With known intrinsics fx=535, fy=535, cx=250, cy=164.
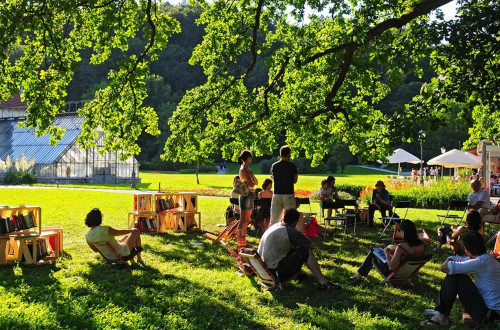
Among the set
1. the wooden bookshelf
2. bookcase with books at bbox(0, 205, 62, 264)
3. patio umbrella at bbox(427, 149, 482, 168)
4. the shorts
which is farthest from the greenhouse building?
bookcase with books at bbox(0, 205, 62, 264)

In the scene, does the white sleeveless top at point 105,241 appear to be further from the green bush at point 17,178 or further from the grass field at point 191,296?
the green bush at point 17,178

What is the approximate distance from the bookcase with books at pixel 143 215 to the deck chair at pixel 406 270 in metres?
6.98

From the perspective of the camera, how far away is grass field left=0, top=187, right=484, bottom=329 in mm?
5832

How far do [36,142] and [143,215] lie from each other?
108 ft

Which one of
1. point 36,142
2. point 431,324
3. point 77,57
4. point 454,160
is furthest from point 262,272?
point 36,142

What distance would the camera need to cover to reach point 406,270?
7.38 meters

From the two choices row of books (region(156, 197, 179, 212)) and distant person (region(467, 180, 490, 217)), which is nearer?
distant person (region(467, 180, 490, 217))

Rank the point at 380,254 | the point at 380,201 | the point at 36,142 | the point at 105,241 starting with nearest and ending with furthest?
the point at 380,254
the point at 105,241
the point at 380,201
the point at 36,142

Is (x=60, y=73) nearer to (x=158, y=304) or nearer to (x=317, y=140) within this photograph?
(x=158, y=304)

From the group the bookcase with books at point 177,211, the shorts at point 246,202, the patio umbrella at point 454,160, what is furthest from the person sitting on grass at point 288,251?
the patio umbrella at point 454,160

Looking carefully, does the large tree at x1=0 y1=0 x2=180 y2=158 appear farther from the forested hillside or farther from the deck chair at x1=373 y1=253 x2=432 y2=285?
the forested hillside

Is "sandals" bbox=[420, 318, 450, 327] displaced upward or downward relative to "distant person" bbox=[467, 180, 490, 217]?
downward

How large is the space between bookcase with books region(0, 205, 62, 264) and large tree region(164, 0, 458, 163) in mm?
4699

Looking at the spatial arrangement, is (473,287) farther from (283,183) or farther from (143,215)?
(143,215)
